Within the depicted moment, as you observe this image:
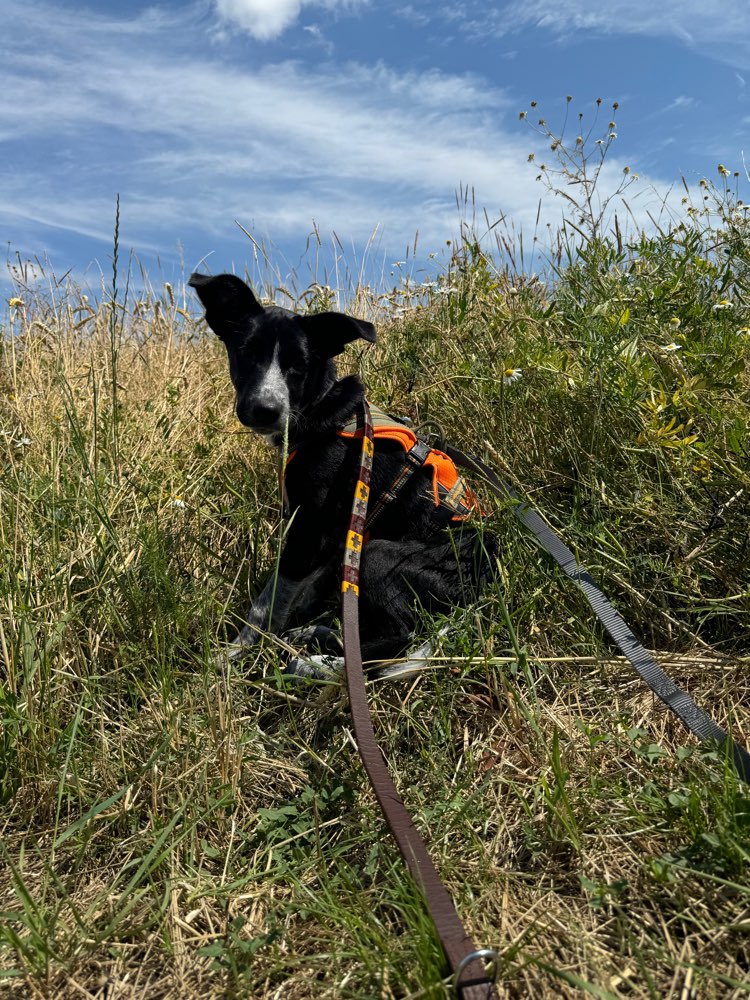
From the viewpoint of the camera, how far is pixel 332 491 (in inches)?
117

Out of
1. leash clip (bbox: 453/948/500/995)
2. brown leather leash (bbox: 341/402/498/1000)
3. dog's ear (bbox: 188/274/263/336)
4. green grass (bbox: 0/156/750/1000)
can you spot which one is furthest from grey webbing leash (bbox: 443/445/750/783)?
dog's ear (bbox: 188/274/263/336)

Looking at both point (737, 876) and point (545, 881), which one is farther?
point (545, 881)

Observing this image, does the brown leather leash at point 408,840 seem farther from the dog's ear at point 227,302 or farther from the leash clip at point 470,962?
the dog's ear at point 227,302

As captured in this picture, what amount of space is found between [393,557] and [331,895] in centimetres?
131

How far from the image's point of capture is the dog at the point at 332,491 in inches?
107

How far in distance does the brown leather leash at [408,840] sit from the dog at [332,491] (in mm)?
535

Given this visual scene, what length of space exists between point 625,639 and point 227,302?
2.12 meters

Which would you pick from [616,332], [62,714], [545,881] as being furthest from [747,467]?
[62,714]

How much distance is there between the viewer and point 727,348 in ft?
9.00

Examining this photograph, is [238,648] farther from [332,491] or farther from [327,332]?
[327,332]

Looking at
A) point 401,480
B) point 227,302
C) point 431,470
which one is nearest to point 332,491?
point 401,480

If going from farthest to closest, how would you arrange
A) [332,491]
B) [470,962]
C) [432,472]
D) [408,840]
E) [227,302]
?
[227,302] → [332,491] → [432,472] → [408,840] → [470,962]

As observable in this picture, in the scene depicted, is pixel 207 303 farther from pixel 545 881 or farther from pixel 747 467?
pixel 545 881

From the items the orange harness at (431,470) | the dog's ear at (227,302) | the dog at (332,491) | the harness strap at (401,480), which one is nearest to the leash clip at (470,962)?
the dog at (332,491)
